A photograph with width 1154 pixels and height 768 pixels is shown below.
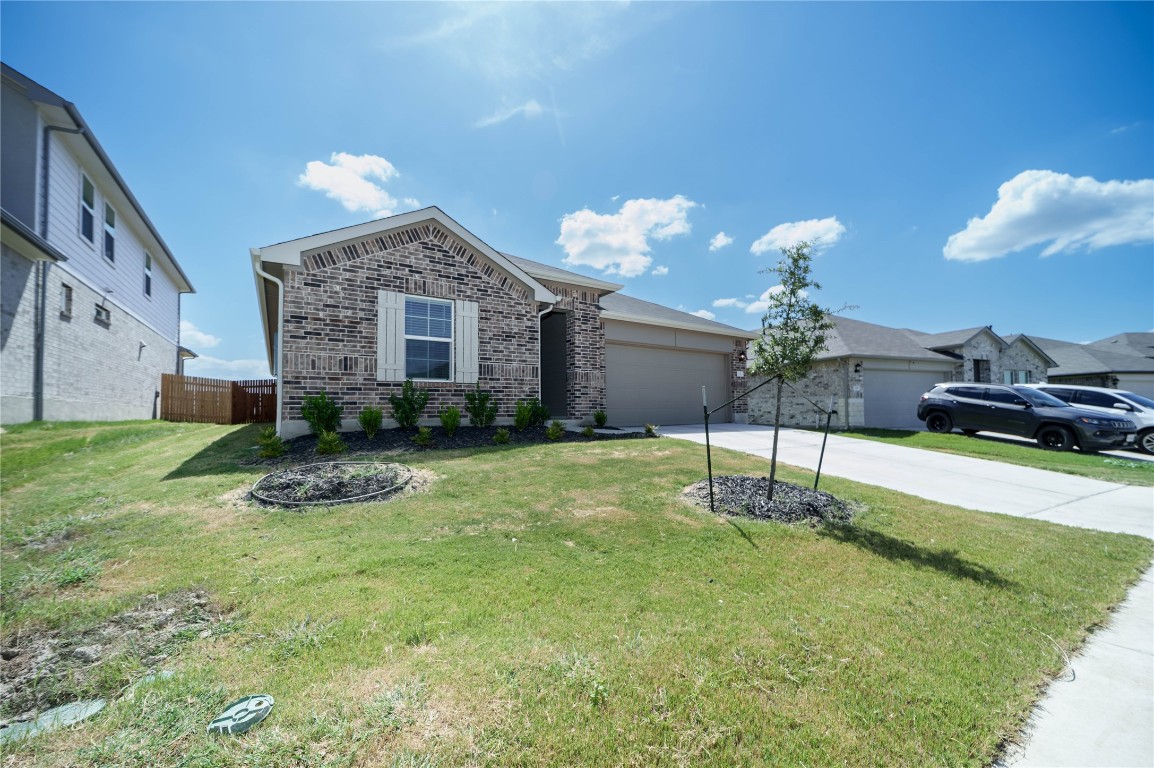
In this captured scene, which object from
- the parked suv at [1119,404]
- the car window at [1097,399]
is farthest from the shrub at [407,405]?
the car window at [1097,399]

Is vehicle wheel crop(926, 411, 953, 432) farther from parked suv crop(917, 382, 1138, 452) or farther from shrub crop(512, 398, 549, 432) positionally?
shrub crop(512, 398, 549, 432)

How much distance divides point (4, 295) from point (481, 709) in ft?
42.8

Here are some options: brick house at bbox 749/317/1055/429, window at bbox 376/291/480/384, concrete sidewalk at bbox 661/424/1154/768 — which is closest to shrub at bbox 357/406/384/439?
window at bbox 376/291/480/384

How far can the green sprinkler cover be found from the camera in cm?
173

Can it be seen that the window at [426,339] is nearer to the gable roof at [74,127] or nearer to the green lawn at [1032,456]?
the gable roof at [74,127]

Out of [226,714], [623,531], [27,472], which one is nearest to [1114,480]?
[623,531]

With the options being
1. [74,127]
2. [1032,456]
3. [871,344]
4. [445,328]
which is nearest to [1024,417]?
[1032,456]

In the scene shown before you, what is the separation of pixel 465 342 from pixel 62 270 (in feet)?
32.5

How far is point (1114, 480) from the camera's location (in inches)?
302

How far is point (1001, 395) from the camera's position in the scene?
1314cm

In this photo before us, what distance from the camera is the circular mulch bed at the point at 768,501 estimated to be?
15.7 feet

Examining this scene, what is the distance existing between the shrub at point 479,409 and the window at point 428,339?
2.21ft

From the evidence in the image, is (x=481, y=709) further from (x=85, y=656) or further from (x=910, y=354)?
(x=910, y=354)

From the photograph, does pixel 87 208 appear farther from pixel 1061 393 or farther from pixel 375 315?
pixel 1061 393
